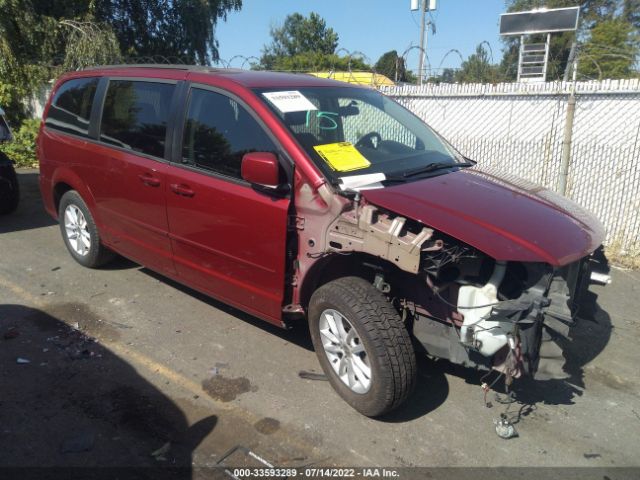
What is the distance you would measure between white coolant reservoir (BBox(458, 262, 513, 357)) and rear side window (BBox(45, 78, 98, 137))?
3.81m

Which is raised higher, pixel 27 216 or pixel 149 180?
pixel 149 180

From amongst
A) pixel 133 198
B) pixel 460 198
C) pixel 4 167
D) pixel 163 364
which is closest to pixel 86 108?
pixel 133 198

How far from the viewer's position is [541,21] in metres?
19.1

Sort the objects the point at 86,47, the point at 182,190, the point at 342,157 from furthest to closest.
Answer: the point at 86,47 → the point at 182,190 → the point at 342,157

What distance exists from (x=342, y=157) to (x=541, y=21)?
18937mm

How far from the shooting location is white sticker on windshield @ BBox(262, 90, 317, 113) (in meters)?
3.65

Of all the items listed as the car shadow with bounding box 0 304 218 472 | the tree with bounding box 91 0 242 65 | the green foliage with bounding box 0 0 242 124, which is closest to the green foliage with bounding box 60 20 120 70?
the green foliage with bounding box 0 0 242 124

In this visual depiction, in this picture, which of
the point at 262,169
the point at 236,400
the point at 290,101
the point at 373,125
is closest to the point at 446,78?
the point at 373,125

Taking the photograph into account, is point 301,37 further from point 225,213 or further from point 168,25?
point 225,213

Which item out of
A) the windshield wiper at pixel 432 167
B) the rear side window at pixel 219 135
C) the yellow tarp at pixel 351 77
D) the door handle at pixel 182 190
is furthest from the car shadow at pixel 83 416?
the yellow tarp at pixel 351 77

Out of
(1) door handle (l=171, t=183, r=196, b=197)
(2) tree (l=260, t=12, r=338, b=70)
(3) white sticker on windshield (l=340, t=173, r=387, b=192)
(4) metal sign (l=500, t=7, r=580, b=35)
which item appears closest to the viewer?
(3) white sticker on windshield (l=340, t=173, r=387, b=192)

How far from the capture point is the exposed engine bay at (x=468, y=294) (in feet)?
9.44

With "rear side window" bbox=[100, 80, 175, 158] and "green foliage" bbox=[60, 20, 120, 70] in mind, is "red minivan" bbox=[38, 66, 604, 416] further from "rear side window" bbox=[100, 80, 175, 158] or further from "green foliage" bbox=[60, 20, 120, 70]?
"green foliage" bbox=[60, 20, 120, 70]

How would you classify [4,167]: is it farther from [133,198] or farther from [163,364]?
[163,364]
